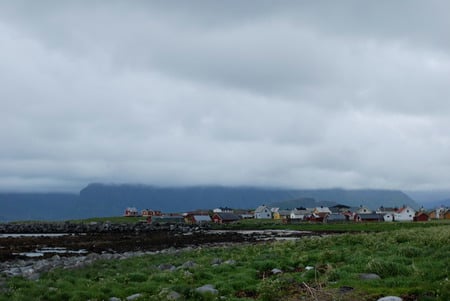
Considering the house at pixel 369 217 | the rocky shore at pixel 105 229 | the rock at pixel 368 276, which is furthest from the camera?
the house at pixel 369 217

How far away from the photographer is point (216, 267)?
73.4 ft

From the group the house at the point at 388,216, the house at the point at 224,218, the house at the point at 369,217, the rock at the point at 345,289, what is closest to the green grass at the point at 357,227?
the house at the point at 369,217

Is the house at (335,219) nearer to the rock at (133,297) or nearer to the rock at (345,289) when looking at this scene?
the rock at (133,297)

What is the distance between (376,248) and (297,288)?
9.38 metres

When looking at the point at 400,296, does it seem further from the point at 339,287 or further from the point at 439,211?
the point at 439,211

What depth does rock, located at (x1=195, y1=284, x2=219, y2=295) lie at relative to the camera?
632 inches

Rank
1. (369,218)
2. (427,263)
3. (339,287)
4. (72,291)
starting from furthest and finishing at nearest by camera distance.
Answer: (369,218) < (72,291) < (427,263) < (339,287)

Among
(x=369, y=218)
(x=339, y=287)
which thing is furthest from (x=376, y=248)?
(x=369, y=218)

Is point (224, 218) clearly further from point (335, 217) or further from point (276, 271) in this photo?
point (276, 271)

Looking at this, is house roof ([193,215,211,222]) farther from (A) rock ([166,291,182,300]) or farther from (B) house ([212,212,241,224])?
(A) rock ([166,291,182,300])

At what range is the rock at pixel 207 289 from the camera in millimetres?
16062

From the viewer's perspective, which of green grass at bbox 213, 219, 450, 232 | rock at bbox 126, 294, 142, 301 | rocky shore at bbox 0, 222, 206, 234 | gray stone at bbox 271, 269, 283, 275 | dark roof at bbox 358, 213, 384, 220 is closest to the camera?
rock at bbox 126, 294, 142, 301

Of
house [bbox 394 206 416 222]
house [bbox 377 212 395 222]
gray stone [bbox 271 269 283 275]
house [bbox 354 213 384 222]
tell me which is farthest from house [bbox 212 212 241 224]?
gray stone [bbox 271 269 283 275]

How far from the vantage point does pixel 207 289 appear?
16.6 m
